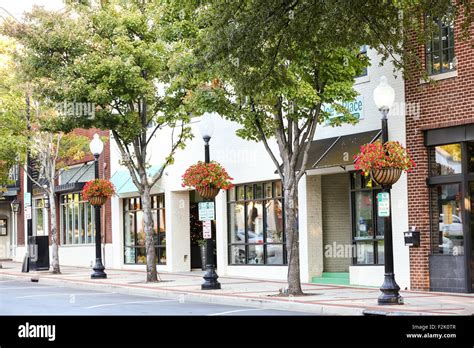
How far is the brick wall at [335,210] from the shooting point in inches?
932

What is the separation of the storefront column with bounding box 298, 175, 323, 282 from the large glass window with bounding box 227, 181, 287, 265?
50.2 inches

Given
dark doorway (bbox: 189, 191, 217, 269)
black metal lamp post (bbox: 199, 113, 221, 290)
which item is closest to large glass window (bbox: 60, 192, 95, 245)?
dark doorway (bbox: 189, 191, 217, 269)

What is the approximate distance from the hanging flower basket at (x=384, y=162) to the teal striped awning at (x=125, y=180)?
A: 1458 centimetres

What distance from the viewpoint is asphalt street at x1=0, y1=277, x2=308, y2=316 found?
16.3 metres

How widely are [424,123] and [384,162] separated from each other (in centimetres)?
379

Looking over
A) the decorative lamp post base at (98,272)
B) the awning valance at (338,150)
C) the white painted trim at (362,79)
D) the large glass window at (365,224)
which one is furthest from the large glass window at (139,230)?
the white painted trim at (362,79)

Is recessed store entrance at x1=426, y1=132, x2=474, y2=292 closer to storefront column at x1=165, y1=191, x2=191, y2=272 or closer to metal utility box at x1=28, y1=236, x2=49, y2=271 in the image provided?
storefront column at x1=165, y1=191, x2=191, y2=272

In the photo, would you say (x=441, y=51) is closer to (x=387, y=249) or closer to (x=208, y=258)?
(x=387, y=249)

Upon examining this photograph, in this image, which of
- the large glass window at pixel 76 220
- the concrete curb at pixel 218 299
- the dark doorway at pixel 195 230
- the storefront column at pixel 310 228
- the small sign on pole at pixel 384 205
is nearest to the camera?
the concrete curb at pixel 218 299

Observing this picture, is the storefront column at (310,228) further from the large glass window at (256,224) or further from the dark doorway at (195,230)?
the dark doorway at (195,230)

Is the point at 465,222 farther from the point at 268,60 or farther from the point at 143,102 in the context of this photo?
the point at 143,102

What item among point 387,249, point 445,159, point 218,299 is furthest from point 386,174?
point 218,299
